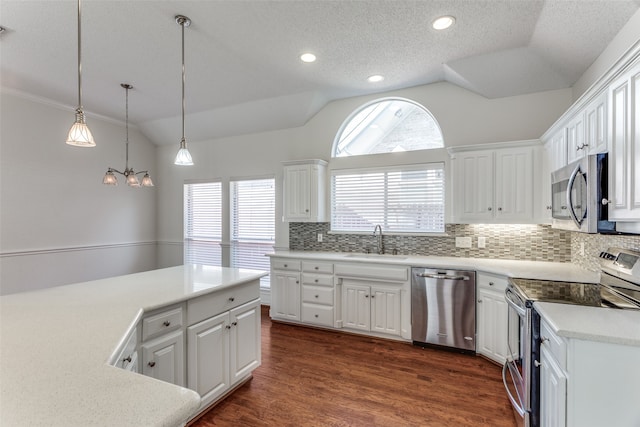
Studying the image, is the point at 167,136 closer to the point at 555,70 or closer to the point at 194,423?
the point at 194,423

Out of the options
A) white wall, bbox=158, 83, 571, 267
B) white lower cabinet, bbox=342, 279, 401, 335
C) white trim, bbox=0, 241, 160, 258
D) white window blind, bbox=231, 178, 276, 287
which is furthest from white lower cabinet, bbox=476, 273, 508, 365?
white trim, bbox=0, 241, 160, 258

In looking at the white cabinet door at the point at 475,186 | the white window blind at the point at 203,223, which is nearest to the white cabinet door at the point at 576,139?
the white cabinet door at the point at 475,186

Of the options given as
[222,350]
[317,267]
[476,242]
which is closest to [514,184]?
[476,242]

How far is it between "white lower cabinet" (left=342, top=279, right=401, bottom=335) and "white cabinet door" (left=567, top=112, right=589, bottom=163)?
2045 millimetres

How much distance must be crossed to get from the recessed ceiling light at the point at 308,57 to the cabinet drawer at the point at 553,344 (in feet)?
9.77

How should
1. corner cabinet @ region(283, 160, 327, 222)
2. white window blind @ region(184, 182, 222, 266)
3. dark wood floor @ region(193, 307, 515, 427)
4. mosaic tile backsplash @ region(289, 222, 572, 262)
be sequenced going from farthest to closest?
white window blind @ region(184, 182, 222, 266) → corner cabinet @ region(283, 160, 327, 222) → mosaic tile backsplash @ region(289, 222, 572, 262) → dark wood floor @ region(193, 307, 515, 427)

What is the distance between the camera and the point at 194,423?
2125 millimetres

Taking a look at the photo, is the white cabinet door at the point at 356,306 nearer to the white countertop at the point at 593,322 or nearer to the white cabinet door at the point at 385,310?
the white cabinet door at the point at 385,310

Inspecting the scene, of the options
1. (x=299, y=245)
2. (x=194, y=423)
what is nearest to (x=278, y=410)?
(x=194, y=423)

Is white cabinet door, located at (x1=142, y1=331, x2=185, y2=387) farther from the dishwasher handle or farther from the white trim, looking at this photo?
the white trim

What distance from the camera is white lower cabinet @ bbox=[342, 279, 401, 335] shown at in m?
3.50

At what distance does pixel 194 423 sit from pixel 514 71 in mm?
4327

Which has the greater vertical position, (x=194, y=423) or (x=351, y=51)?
(x=351, y=51)

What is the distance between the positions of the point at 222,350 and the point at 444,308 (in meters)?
2.30
